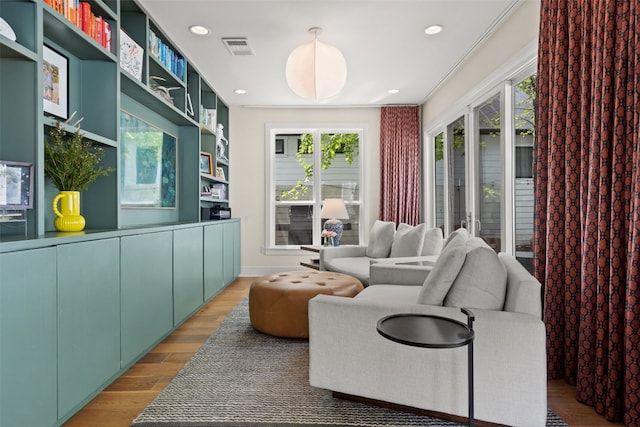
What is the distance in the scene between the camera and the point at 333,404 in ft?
6.15

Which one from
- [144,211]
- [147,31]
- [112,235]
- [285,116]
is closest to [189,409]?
[112,235]

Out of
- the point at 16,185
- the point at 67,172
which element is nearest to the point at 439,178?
the point at 67,172

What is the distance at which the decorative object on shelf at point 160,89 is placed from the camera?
326 cm

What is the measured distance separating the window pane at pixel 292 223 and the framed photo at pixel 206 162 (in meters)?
1.32

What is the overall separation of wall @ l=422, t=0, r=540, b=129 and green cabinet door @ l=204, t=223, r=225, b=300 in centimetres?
303

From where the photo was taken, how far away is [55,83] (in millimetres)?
2172

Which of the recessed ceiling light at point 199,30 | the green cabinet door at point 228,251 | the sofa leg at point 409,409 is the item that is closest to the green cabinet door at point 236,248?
the green cabinet door at point 228,251

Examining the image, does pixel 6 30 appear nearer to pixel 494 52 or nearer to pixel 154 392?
pixel 154 392

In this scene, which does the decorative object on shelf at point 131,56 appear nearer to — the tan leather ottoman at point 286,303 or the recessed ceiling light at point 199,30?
the recessed ceiling light at point 199,30

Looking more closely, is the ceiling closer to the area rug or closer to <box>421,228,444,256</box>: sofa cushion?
<box>421,228,444,256</box>: sofa cushion

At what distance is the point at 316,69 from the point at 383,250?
7.18 feet

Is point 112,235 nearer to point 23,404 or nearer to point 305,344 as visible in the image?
point 23,404

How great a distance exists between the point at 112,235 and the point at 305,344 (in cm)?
147

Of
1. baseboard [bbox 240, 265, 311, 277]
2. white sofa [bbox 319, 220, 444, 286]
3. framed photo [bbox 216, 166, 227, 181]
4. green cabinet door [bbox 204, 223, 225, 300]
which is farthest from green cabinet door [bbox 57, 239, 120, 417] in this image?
baseboard [bbox 240, 265, 311, 277]
